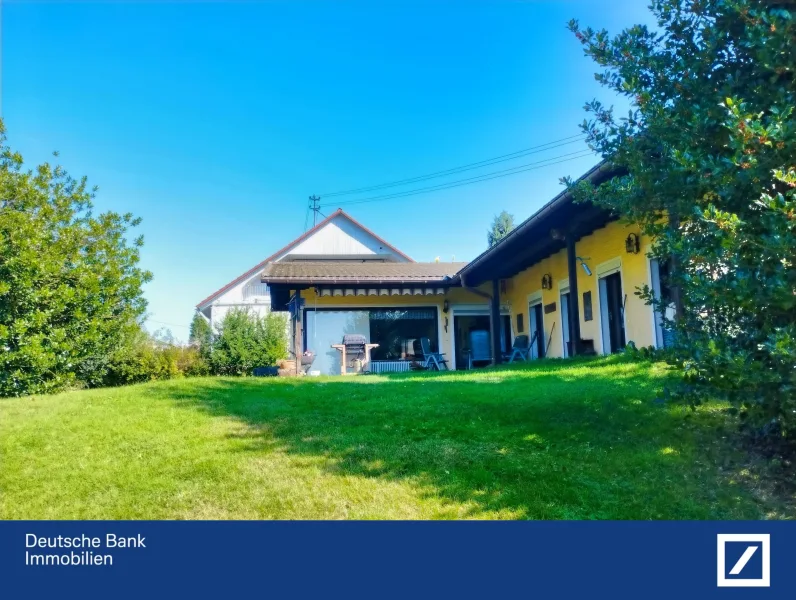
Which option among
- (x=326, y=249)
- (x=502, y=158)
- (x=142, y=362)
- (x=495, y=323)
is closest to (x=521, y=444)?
(x=502, y=158)

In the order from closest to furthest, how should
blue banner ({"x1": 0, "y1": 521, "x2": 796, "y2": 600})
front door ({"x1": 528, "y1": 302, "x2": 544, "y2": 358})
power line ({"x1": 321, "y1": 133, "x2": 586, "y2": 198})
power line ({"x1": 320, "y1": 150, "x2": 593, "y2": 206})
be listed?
blue banner ({"x1": 0, "y1": 521, "x2": 796, "y2": 600}) < power line ({"x1": 321, "y1": 133, "x2": 586, "y2": 198}) < power line ({"x1": 320, "y1": 150, "x2": 593, "y2": 206}) < front door ({"x1": 528, "y1": 302, "x2": 544, "y2": 358})

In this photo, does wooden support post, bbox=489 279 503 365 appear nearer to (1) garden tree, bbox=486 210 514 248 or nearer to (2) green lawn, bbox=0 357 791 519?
(2) green lawn, bbox=0 357 791 519

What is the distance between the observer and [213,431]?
475 cm

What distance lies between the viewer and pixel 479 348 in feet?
51.5

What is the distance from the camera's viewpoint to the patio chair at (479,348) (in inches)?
615

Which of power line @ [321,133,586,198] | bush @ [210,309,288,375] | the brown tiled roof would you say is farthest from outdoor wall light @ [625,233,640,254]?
bush @ [210,309,288,375]

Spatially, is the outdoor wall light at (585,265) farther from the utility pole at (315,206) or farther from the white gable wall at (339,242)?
the utility pole at (315,206)

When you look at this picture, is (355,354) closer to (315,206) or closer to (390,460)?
(390,460)

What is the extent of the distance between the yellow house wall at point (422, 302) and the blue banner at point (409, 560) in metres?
12.9

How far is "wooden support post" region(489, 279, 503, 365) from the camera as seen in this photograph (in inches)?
566

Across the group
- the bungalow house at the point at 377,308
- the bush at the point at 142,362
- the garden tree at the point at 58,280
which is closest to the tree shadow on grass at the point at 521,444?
the garden tree at the point at 58,280

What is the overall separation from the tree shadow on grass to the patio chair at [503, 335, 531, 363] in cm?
722

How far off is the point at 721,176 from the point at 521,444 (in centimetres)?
236

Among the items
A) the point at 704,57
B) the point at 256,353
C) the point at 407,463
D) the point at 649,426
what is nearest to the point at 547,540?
the point at 407,463
